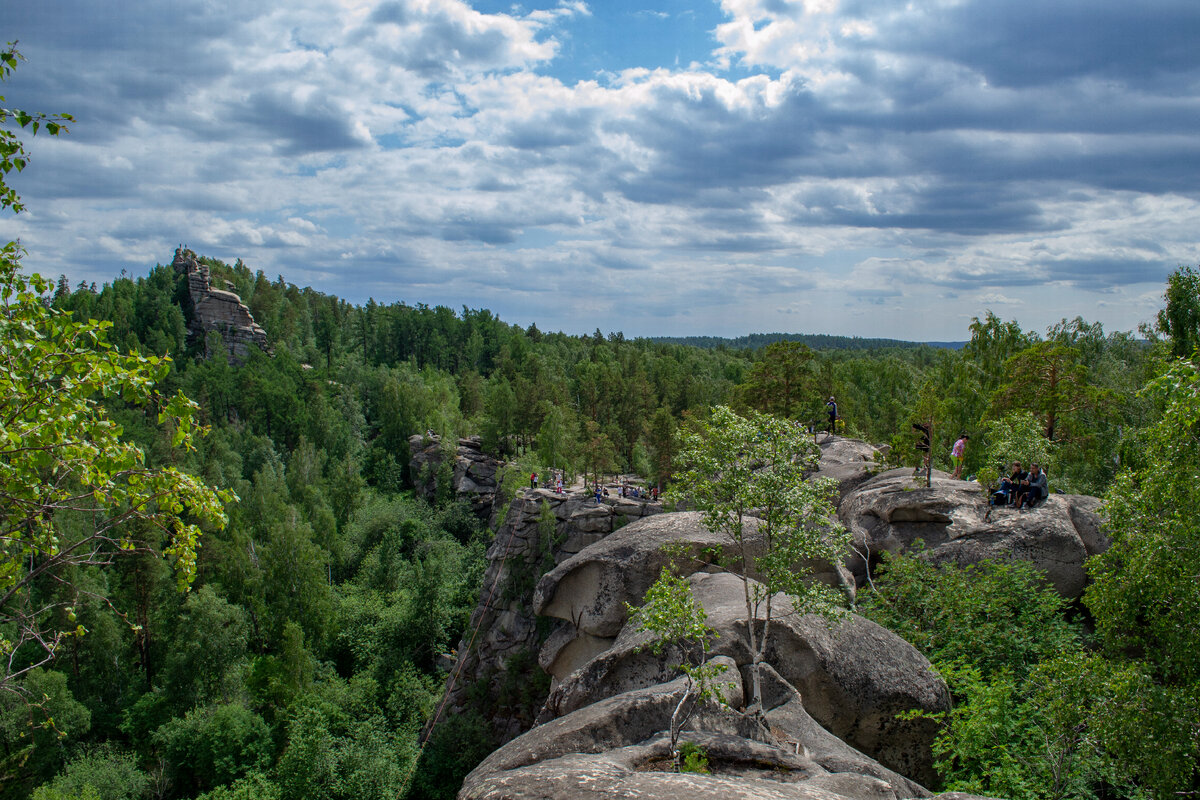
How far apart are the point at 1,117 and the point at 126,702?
171 ft

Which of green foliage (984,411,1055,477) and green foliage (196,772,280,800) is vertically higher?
green foliage (984,411,1055,477)

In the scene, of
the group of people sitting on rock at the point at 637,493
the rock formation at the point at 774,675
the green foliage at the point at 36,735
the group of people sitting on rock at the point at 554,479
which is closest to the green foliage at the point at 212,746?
the green foliage at the point at 36,735

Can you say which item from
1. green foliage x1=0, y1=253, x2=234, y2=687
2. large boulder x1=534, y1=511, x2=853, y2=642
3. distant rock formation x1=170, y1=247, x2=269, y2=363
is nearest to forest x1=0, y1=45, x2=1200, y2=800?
green foliage x1=0, y1=253, x2=234, y2=687

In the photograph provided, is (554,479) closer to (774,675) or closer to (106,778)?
(106,778)

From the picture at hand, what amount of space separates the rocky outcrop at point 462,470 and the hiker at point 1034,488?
5312 centimetres

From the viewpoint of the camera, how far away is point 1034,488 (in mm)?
18984

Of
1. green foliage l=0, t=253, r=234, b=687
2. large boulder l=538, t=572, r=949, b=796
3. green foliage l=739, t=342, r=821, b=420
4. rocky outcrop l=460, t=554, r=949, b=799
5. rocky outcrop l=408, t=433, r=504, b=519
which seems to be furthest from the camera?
rocky outcrop l=408, t=433, r=504, b=519

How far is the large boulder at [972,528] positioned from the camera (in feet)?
60.0

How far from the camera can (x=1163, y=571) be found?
30.9ft

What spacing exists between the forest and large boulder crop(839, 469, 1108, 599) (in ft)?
5.13

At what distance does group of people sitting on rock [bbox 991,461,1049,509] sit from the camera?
18953mm

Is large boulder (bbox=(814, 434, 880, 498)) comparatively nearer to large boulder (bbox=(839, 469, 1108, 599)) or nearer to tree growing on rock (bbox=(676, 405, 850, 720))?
large boulder (bbox=(839, 469, 1108, 599))

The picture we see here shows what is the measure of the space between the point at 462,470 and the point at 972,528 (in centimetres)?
5733

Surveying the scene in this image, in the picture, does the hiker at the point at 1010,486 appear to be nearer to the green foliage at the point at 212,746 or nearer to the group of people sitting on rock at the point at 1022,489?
the group of people sitting on rock at the point at 1022,489
